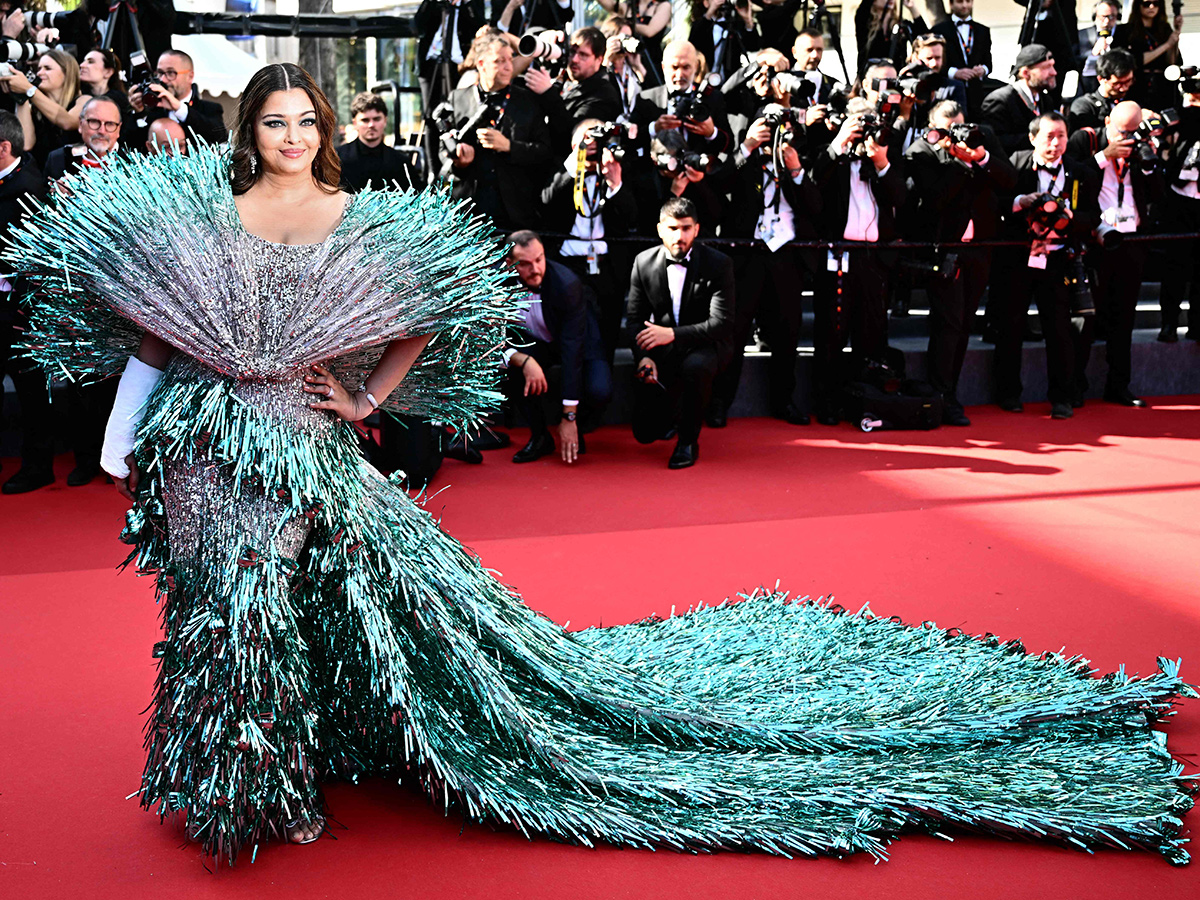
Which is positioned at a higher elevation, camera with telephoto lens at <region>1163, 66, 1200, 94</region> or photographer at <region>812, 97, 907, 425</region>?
camera with telephoto lens at <region>1163, 66, 1200, 94</region>

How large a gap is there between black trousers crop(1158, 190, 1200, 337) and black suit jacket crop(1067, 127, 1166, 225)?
381 millimetres

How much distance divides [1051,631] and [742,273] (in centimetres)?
326

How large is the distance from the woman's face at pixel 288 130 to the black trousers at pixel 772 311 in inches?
162

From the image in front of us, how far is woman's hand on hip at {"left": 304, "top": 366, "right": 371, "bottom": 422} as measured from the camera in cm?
221

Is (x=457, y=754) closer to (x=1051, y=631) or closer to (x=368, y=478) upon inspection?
(x=368, y=478)

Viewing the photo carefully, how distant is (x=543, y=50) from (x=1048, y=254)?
9.08ft

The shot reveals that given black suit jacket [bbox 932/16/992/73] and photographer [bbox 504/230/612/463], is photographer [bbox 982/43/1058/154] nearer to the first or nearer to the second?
black suit jacket [bbox 932/16/992/73]

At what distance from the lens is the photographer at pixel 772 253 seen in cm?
617

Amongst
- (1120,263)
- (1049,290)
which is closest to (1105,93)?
(1120,263)

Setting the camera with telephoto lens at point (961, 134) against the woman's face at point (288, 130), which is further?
the camera with telephoto lens at point (961, 134)

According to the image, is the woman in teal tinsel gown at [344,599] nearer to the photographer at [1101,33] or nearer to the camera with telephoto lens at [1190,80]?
the camera with telephoto lens at [1190,80]

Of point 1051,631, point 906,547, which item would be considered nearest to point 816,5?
point 906,547

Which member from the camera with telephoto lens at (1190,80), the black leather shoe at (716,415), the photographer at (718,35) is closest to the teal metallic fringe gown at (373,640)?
the black leather shoe at (716,415)

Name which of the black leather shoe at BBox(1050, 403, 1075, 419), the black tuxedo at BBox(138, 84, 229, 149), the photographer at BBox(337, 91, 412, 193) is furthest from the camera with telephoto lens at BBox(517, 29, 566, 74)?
the black leather shoe at BBox(1050, 403, 1075, 419)
